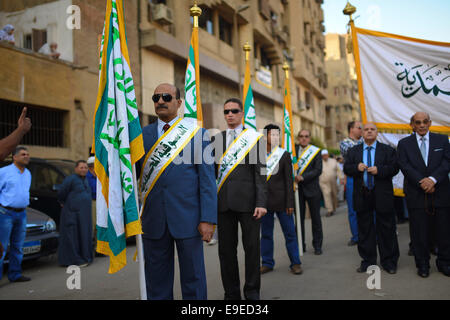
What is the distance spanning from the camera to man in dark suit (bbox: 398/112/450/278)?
4945mm

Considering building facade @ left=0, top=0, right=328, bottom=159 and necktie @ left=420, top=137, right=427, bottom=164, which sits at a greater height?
building facade @ left=0, top=0, right=328, bottom=159

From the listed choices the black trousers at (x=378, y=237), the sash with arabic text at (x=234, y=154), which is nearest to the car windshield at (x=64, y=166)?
the sash with arabic text at (x=234, y=154)

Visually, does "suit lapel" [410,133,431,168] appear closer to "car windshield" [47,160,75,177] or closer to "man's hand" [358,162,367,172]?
"man's hand" [358,162,367,172]

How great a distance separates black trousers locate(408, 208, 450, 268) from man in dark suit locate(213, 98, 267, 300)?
2.20 m

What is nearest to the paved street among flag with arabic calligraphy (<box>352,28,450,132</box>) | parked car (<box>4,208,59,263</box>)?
parked car (<box>4,208,59,263</box>)

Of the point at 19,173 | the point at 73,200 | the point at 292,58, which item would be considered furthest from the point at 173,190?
the point at 292,58

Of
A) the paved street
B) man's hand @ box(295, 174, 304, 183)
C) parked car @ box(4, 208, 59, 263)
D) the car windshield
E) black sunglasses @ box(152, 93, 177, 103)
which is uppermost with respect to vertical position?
black sunglasses @ box(152, 93, 177, 103)

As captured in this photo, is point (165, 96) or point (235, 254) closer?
point (165, 96)

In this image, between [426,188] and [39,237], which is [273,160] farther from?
[39,237]

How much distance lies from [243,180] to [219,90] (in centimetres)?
1665

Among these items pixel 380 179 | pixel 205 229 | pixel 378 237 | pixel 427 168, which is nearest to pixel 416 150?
pixel 427 168

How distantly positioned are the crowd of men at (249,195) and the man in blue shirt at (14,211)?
0.18 ft

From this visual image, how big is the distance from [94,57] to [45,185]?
6.17 m

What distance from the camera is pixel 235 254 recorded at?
427 centimetres
